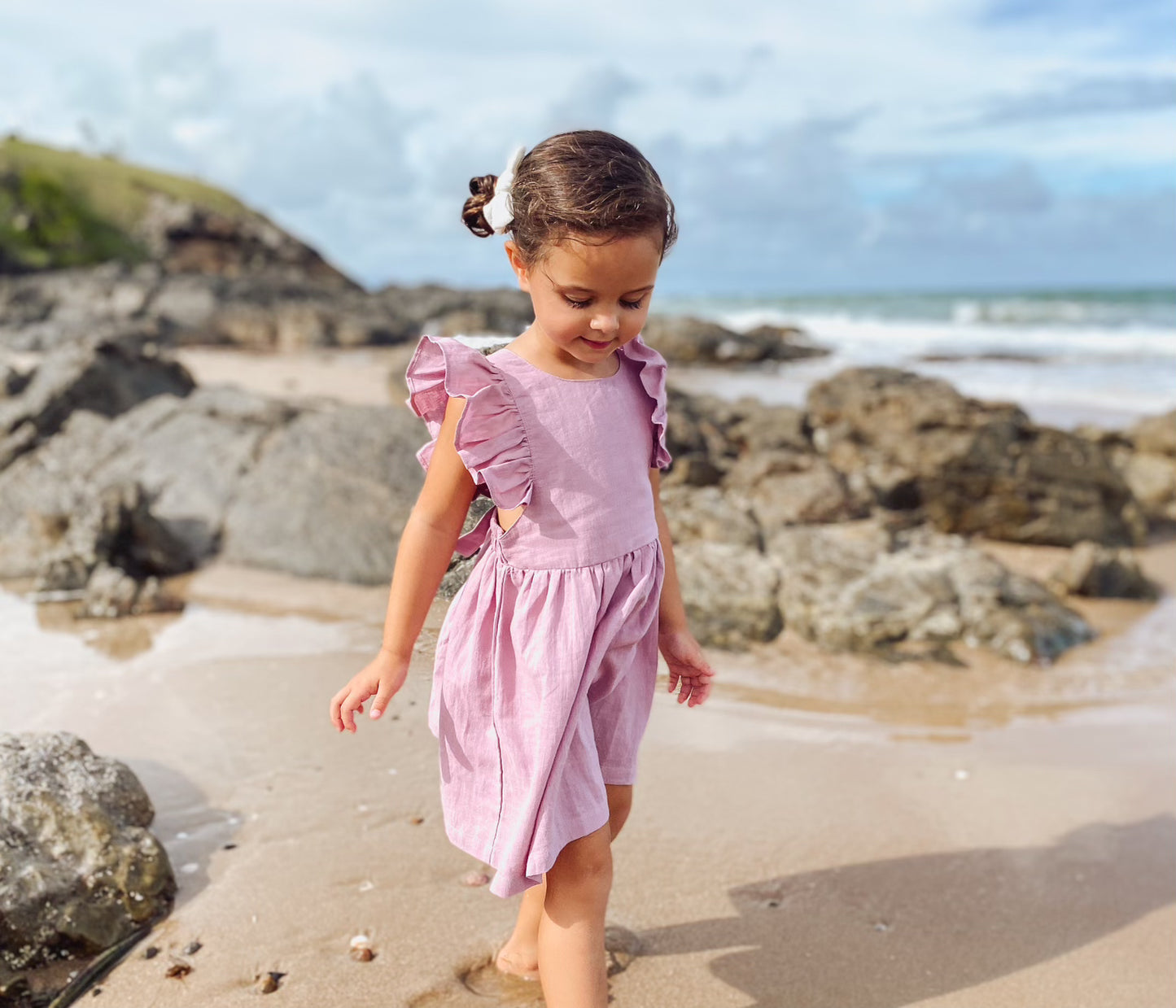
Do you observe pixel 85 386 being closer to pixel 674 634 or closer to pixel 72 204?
pixel 674 634

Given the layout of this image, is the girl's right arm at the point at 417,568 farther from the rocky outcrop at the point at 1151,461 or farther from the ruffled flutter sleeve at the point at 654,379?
the rocky outcrop at the point at 1151,461

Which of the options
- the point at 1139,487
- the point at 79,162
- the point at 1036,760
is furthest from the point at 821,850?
the point at 79,162

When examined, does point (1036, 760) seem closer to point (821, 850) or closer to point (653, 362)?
point (821, 850)

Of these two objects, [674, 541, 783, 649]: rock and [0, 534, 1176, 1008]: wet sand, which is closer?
[0, 534, 1176, 1008]: wet sand

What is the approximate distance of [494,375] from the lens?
204 centimetres

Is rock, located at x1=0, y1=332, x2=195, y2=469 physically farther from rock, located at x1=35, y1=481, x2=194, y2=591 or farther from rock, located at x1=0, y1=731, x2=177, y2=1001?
rock, located at x1=0, y1=731, x2=177, y2=1001

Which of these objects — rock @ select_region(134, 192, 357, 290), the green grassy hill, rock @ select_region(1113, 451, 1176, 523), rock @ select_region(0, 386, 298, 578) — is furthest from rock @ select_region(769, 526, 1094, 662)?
rock @ select_region(134, 192, 357, 290)

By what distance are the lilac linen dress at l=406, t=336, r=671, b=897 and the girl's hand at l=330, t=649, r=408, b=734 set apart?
103mm

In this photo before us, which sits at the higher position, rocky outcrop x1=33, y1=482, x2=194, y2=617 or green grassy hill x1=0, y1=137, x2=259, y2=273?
green grassy hill x1=0, y1=137, x2=259, y2=273

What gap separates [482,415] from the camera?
2004 mm

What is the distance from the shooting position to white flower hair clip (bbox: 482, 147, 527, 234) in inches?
80.5

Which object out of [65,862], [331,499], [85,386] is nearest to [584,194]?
[65,862]

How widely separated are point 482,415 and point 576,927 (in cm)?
99

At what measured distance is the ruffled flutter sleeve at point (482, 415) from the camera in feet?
6.54
